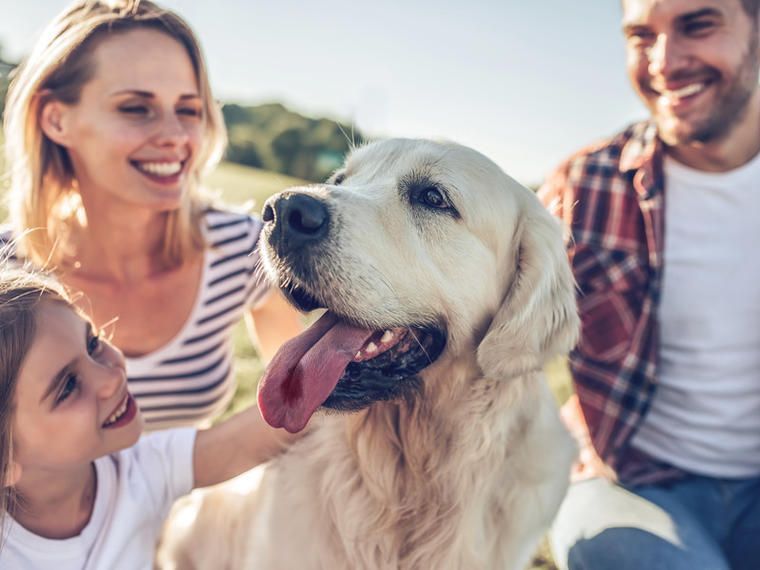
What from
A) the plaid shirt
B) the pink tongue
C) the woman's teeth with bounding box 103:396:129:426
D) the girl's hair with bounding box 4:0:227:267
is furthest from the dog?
the girl's hair with bounding box 4:0:227:267

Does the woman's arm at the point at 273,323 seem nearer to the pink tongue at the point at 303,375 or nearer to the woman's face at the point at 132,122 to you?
the woman's face at the point at 132,122

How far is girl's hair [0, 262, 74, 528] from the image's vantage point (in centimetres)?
202

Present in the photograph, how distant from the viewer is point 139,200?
291cm

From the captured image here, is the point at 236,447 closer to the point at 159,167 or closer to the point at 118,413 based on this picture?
the point at 118,413

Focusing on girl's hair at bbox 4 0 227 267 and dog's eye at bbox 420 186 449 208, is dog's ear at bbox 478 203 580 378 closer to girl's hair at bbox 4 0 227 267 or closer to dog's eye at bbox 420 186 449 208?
dog's eye at bbox 420 186 449 208

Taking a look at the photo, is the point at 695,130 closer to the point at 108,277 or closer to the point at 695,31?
the point at 695,31

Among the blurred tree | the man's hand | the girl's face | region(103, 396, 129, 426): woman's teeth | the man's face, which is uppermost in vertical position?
the man's face

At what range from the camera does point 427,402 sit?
7.28 feet

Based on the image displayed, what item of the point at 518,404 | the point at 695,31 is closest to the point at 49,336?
the point at 518,404

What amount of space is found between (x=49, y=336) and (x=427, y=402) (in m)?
1.14

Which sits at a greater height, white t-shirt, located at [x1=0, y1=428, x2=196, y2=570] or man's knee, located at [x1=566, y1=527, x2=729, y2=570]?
white t-shirt, located at [x1=0, y1=428, x2=196, y2=570]

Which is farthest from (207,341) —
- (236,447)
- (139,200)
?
(236,447)

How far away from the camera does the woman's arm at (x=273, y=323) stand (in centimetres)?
334

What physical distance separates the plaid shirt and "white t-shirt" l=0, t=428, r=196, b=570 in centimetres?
162
